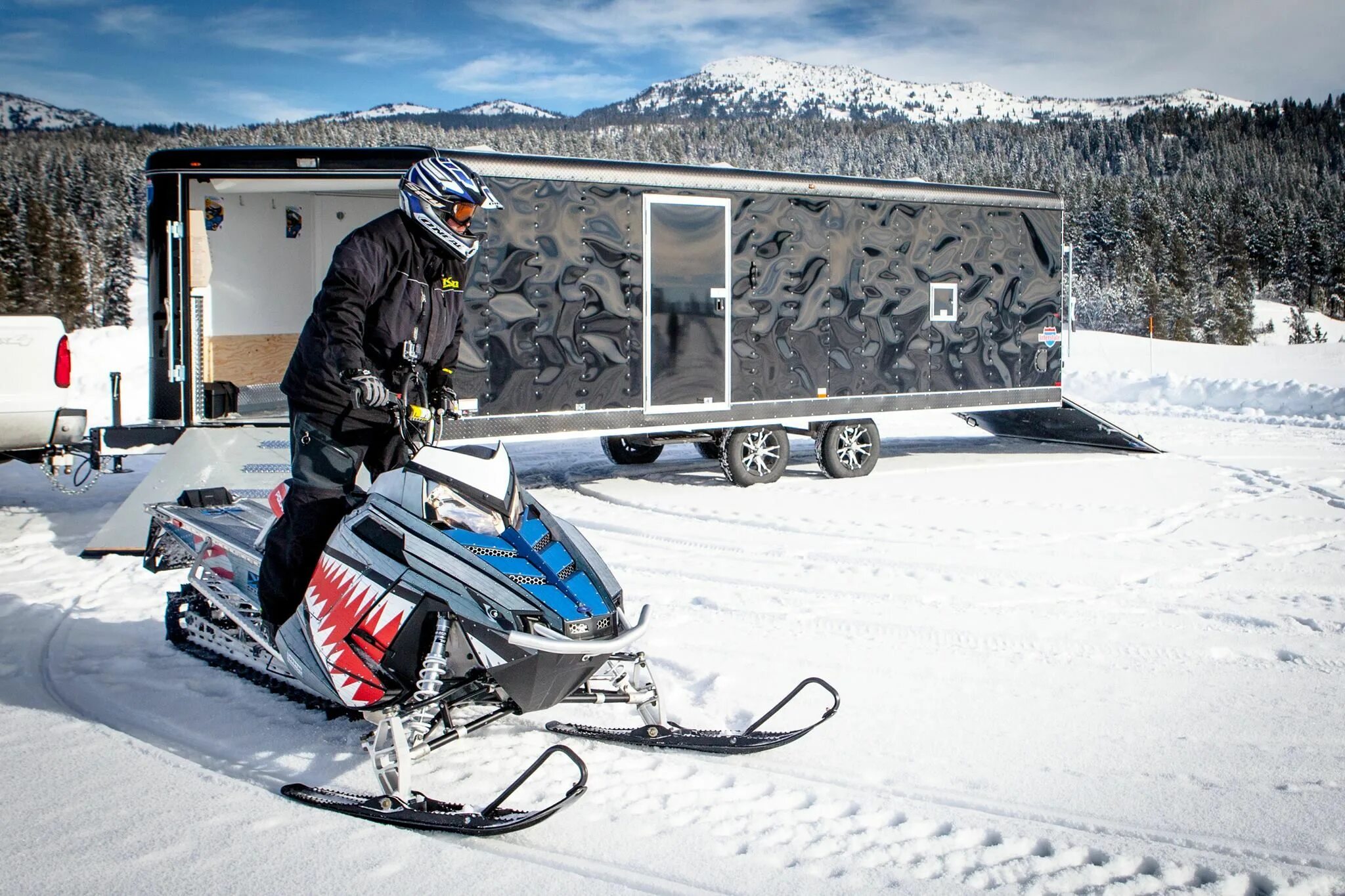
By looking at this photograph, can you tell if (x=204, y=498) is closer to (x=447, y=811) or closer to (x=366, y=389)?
(x=366, y=389)

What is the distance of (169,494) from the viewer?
21.6 feet

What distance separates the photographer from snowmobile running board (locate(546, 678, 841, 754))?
3309 mm

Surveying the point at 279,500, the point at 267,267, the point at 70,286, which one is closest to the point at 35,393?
the point at 267,267

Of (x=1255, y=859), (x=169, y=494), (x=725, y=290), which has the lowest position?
(x=1255, y=859)

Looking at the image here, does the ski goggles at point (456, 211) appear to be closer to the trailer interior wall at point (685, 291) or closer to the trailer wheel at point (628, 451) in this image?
the trailer interior wall at point (685, 291)

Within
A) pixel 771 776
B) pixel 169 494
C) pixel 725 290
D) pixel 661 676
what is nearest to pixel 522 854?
pixel 771 776

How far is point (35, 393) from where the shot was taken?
6.73m

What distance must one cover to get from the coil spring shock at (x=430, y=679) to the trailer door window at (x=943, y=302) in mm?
7750

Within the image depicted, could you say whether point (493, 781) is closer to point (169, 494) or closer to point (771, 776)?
point (771, 776)

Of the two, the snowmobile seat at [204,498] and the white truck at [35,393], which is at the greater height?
the white truck at [35,393]

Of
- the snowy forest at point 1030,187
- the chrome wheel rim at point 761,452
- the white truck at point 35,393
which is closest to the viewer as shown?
the white truck at point 35,393

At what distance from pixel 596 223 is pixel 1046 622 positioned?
15.6ft

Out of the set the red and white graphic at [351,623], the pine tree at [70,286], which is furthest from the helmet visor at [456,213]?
the pine tree at [70,286]

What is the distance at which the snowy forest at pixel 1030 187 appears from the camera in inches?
2058
